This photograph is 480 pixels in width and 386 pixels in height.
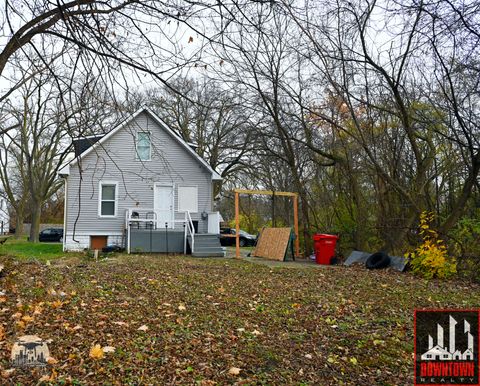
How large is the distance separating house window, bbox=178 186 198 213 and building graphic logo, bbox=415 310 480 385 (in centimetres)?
1386

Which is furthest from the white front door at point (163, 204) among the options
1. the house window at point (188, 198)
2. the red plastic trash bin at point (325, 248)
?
the red plastic trash bin at point (325, 248)

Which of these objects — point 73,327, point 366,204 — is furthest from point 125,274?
point 366,204

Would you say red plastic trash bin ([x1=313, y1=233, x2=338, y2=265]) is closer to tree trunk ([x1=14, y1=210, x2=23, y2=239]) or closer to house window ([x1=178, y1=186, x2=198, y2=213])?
house window ([x1=178, y1=186, x2=198, y2=213])

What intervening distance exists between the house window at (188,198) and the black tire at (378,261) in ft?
27.9

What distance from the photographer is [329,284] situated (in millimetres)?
9008

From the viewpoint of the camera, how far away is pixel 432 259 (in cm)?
1058

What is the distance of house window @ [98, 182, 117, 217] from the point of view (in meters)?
18.4

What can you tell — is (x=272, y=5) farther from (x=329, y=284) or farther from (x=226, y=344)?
(x=329, y=284)

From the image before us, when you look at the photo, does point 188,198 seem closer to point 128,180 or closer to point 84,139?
point 128,180

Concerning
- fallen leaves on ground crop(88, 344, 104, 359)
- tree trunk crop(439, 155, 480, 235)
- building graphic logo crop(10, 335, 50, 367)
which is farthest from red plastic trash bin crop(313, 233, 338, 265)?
building graphic logo crop(10, 335, 50, 367)

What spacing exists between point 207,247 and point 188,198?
2969 millimetres

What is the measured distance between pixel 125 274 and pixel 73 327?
13.0 feet

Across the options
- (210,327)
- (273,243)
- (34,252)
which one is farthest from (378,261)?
(34,252)

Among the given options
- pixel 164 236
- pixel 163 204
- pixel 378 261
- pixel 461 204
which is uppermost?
pixel 163 204
